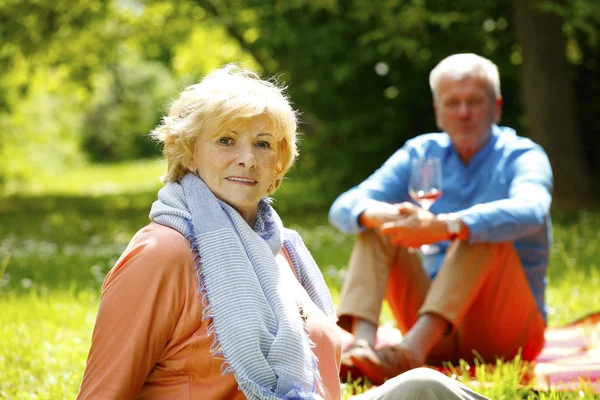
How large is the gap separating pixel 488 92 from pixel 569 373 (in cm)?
162

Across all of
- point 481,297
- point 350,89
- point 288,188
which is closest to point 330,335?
point 481,297

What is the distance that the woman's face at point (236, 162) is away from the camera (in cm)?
284

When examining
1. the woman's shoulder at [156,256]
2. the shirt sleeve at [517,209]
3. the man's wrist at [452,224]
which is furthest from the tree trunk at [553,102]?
the woman's shoulder at [156,256]

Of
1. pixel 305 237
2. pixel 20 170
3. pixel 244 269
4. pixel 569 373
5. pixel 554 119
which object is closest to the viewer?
pixel 244 269

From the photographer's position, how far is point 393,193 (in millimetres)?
5297

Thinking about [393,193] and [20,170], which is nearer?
[393,193]

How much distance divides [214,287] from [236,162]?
0.45 m

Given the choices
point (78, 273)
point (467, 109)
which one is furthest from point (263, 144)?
point (78, 273)

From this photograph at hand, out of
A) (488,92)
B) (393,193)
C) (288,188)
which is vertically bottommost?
(288,188)

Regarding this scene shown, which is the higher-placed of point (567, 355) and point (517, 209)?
point (517, 209)

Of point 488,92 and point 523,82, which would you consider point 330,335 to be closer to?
point 488,92

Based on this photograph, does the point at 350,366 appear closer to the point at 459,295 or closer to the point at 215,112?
the point at 459,295

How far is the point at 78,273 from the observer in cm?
837

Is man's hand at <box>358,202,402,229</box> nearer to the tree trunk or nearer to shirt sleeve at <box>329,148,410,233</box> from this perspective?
shirt sleeve at <box>329,148,410,233</box>
